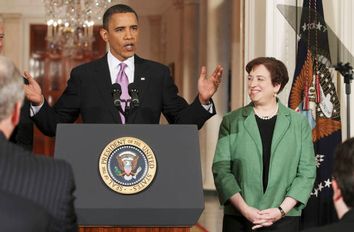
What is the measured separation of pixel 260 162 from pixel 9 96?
8.39 feet

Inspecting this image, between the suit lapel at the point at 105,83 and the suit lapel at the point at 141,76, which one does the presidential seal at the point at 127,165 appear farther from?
the suit lapel at the point at 141,76

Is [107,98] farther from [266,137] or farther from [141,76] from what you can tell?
[266,137]

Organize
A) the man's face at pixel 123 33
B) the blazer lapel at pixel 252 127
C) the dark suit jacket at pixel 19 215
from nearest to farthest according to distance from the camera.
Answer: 1. the dark suit jacket at pixel 19 215
2. the man's face at pixel 123 33
3. the blazer lapel at pixel 252 127

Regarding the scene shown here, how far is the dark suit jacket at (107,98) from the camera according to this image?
4.35 m

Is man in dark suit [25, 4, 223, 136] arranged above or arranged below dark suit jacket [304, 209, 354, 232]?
above

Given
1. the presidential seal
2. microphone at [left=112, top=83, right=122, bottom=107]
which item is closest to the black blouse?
microphone at [left=112, top=83, right=122, bottom=107]

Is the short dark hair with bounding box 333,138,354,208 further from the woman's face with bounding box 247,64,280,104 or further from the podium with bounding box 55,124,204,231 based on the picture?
the woman's face with bounding box 247,64,280,104

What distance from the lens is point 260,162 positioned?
4609mm

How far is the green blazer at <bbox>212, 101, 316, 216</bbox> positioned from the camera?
15.1 ft

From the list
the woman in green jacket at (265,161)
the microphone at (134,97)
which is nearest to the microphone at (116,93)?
the microphone at (134,97)

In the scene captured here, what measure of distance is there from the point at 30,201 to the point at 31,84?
2.04m

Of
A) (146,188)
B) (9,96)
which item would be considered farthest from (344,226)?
(146,188)

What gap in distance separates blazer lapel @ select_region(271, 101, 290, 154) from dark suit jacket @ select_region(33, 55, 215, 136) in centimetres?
58

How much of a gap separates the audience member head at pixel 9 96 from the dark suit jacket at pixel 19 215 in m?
0.26
